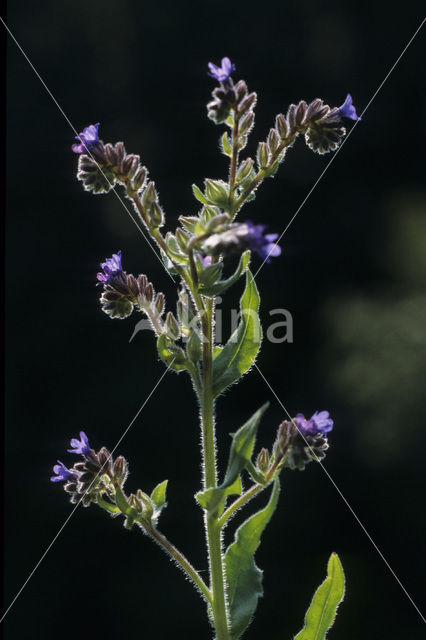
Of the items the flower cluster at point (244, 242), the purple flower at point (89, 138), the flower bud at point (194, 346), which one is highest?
the purple flower at point (89, 138)

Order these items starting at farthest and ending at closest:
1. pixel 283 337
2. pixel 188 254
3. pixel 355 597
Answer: pixel 283 337 < pixel 355 597 < pixel 188 254

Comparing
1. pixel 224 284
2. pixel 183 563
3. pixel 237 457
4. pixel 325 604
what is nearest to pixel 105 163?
pixel 224 284

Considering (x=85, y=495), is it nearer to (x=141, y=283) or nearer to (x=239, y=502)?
(x=239, y=502)

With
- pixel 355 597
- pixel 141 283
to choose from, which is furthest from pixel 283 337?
pixel 141 283

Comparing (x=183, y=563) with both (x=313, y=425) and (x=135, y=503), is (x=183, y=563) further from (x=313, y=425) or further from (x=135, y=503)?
(x=313, y=425)

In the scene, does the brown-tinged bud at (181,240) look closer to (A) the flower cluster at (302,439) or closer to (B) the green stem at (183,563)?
(A) the flower cluster at (302,439)

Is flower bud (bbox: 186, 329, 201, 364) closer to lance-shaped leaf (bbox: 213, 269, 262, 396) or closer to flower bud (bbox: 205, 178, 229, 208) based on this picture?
lance-shaped leaf (bbox: 213, 269, 262, 396)

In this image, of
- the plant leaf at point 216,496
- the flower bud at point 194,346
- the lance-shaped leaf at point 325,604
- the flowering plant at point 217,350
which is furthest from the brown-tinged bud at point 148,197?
the lance-shaped leaf at point 325,604
